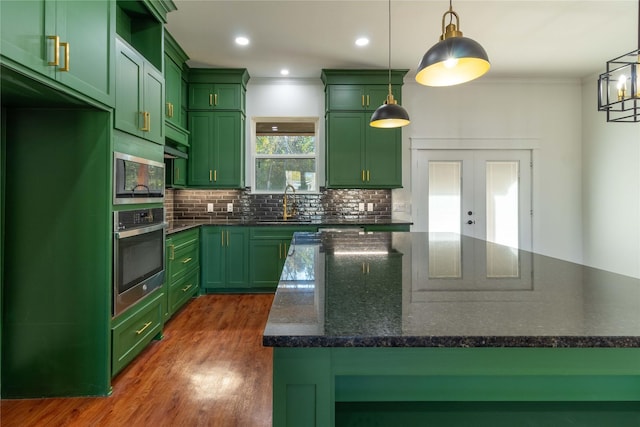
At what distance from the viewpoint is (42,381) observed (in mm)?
1887

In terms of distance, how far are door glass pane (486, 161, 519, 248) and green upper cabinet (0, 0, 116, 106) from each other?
14.8ft

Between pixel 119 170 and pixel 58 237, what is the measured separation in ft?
1.63

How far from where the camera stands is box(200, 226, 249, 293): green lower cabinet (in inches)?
156

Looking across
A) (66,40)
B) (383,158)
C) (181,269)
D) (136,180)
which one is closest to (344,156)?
(383,158)

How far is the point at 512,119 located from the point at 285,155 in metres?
→ 3.19

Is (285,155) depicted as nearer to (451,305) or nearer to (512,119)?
(512,119)

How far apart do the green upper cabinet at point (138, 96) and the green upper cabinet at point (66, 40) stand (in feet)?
0.38

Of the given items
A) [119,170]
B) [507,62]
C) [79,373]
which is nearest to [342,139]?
[507,62]

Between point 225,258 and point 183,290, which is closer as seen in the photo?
point 183,290

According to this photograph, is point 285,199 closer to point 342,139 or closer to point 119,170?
point 342,139

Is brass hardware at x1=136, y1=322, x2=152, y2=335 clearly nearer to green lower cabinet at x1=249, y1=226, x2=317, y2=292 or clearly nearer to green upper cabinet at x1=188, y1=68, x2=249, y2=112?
green lower cabinet at x1=249, y1=226, x2=317, y2=292

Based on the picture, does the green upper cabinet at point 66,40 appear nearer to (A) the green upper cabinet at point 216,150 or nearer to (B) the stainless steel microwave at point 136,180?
(B) the stainless steel microwave at point 136,180

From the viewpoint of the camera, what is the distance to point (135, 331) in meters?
2.23

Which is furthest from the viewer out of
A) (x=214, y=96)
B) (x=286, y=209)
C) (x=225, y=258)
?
(x=286, y=209)
